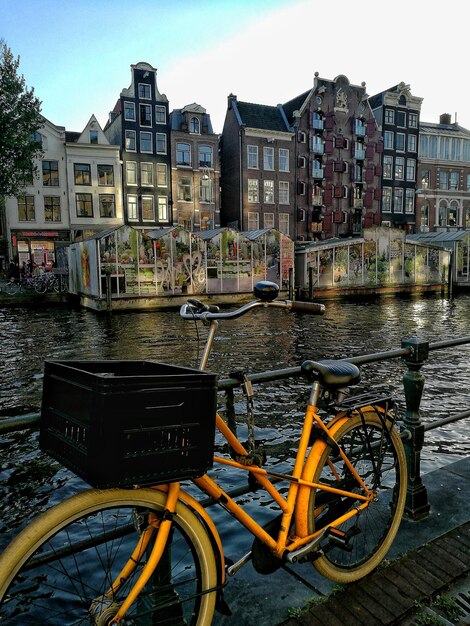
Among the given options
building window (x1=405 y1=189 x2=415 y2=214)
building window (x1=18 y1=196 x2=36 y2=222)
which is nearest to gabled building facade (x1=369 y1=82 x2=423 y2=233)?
building window (x1=405 y1=189 x2=415 y2=214)

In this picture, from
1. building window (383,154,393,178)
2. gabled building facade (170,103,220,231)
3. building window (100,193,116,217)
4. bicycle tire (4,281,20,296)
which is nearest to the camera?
bicycle tire (4,281,20,296)

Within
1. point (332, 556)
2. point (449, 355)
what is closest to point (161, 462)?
point (332, 556)

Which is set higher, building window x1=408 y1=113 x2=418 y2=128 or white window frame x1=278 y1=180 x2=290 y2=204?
building window x1=408 y1=113 x2=418 y2=128

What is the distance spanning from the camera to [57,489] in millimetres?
5879

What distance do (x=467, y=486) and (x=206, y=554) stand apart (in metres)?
2.57

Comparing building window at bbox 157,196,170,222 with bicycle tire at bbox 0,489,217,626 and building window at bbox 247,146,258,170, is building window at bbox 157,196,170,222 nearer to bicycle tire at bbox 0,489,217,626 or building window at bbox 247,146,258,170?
building window at bbox 247,146,258,170

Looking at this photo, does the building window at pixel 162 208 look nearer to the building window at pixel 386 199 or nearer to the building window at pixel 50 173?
the building window at pixel 50 173

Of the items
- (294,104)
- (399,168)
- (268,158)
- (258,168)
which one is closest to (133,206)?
(258,168)

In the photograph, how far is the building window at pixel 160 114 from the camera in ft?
124

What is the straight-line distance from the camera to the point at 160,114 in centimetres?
3772

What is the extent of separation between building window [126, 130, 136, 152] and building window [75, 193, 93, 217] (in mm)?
4568

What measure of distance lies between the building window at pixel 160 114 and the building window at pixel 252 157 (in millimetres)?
7335

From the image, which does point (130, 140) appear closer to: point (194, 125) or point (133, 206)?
point (133, 206)

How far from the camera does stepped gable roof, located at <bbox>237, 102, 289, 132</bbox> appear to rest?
41.7 meters
